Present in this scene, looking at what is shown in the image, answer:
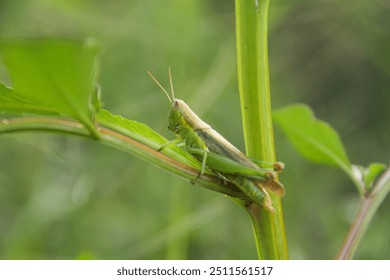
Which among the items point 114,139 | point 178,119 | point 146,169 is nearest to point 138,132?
point 114,139

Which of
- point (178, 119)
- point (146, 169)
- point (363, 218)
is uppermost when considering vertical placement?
point (146, 169)

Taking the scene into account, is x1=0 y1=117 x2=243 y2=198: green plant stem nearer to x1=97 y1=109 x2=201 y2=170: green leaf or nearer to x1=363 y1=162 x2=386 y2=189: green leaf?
x1=97 y1=109 x2=201 y2=170: green leaf

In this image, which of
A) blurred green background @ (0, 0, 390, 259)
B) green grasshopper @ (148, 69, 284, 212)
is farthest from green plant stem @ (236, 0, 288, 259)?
blurred green background @ (0, 0, 390, 259)

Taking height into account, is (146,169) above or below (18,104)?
above

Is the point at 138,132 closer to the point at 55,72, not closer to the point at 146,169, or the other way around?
the point at 55,72

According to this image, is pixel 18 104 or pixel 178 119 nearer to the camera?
pixel 18 104

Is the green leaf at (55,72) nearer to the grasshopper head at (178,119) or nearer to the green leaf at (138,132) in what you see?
the green leaf at (138,132)

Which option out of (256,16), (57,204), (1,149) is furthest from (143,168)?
(256,16)


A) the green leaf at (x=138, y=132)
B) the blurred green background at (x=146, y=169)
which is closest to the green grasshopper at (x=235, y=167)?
the green leaf at (x=138, y=132)
